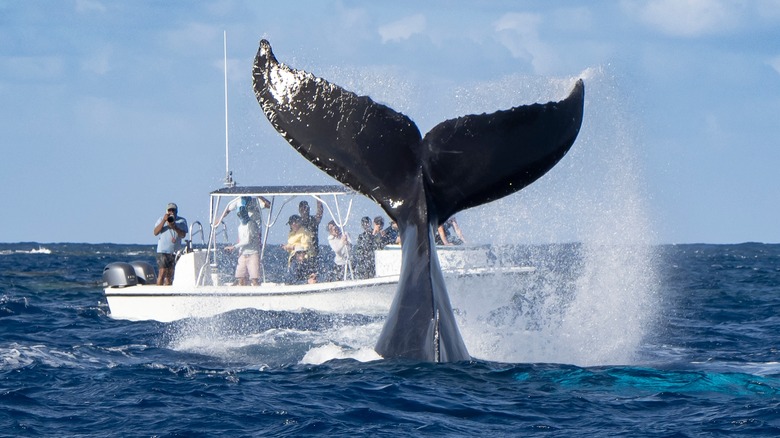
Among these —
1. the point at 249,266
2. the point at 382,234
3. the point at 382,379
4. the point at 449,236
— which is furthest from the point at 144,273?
the point at 382,379

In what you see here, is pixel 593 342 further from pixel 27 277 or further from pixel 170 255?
pixel 27 277

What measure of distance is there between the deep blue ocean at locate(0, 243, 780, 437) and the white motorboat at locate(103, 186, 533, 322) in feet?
1.41

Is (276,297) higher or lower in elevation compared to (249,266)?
lower

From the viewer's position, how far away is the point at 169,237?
51.8 feet

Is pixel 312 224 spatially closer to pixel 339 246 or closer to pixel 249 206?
pixel 339 246

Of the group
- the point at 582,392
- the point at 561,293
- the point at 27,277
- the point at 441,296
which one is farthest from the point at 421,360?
the point at 27,277

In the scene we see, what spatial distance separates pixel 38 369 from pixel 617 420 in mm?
4729

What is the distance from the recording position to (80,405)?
22.5ft

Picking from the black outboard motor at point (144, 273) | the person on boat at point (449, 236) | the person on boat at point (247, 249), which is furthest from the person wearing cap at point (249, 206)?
the person on boat at point (449, 236)

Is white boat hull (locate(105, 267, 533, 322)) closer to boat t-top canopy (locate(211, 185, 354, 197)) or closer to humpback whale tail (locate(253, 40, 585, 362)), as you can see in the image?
boat t-top canopy (locate(211, 185, 354, 197))

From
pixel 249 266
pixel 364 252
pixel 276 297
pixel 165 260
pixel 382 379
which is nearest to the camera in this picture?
pixel 382 379

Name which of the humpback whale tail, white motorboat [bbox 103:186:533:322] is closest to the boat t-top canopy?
white motorboat [bbox 103:186:533:322]

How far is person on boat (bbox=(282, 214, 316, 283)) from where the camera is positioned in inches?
590

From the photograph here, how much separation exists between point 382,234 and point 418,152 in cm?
812
